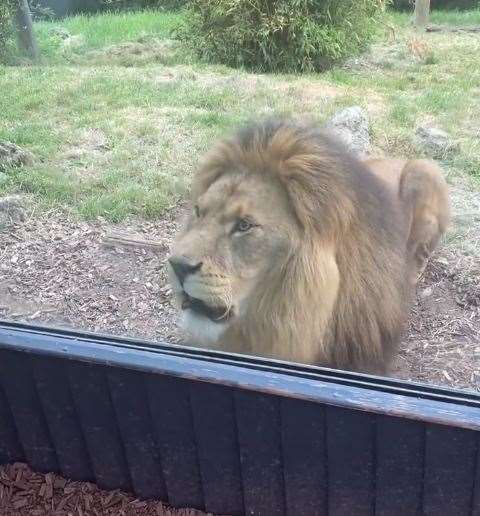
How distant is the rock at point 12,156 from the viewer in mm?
3508

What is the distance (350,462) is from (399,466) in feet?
0.36

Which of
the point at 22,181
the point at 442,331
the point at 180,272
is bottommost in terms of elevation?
the point at 442,331

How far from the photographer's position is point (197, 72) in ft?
17.7

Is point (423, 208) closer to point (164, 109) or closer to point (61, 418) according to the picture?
point (61, 418)

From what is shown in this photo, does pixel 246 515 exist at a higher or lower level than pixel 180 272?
lower

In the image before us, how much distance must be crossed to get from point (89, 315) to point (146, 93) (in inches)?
91.2

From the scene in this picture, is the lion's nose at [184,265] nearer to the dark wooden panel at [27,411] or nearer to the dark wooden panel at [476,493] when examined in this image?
the dark wooden panel at [27,411]

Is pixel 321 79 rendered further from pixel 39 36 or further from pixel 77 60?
pixel 39 36

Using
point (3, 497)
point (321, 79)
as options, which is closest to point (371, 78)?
point (321, 79)

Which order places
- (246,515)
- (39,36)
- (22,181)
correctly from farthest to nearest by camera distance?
(39,36), (22,181), (246,515)

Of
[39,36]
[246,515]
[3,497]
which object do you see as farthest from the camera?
[39,36]

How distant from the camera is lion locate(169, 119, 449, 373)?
196 cm

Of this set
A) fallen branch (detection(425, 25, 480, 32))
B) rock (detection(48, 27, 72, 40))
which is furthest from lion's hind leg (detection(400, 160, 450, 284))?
fallen branch (detection(425, 25, 480, 32))

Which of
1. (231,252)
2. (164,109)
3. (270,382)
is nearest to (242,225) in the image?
(231,252)
